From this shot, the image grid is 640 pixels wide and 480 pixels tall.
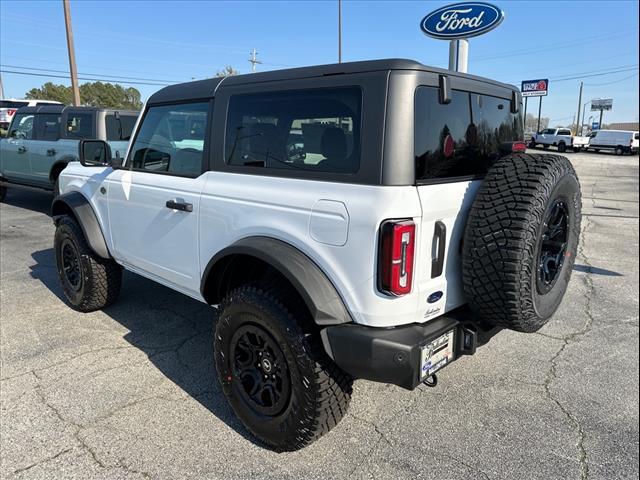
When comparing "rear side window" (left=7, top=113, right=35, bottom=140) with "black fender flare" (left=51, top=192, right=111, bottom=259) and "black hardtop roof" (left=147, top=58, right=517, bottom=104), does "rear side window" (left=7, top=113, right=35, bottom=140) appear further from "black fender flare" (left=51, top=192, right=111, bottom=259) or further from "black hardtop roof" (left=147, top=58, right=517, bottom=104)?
"black hardtop roof" (left=147, top=58, right=517, bottom=104)

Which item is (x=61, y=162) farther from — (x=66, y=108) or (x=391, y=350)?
(x=391, y=350)

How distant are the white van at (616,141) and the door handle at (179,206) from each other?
44314 millimetres

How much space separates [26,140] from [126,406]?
329 inches

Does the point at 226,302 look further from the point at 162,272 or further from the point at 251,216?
the point at 162,272

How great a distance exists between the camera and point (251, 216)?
2.53 metres

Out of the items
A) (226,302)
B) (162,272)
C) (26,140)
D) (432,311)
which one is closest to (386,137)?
(432,311)

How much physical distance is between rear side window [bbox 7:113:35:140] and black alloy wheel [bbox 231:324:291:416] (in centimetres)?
879

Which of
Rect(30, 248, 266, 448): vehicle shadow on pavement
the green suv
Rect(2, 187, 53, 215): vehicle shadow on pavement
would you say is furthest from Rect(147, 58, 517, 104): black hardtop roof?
Rect(2, 187, 53, 215): vehicle shadow on pavement

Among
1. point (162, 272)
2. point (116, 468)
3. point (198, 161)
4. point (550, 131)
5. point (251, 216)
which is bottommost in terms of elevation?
point (116, 468)

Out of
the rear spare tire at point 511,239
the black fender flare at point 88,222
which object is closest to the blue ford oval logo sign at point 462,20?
the rear spare tire at point 511,239

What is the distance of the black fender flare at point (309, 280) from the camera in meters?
2.16

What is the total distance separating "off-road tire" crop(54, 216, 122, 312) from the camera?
4090 mm

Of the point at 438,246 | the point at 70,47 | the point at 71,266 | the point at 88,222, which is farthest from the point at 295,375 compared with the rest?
the point at 70,47

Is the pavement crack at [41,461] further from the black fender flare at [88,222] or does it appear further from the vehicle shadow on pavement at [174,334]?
the black fender flare at [88,222]
